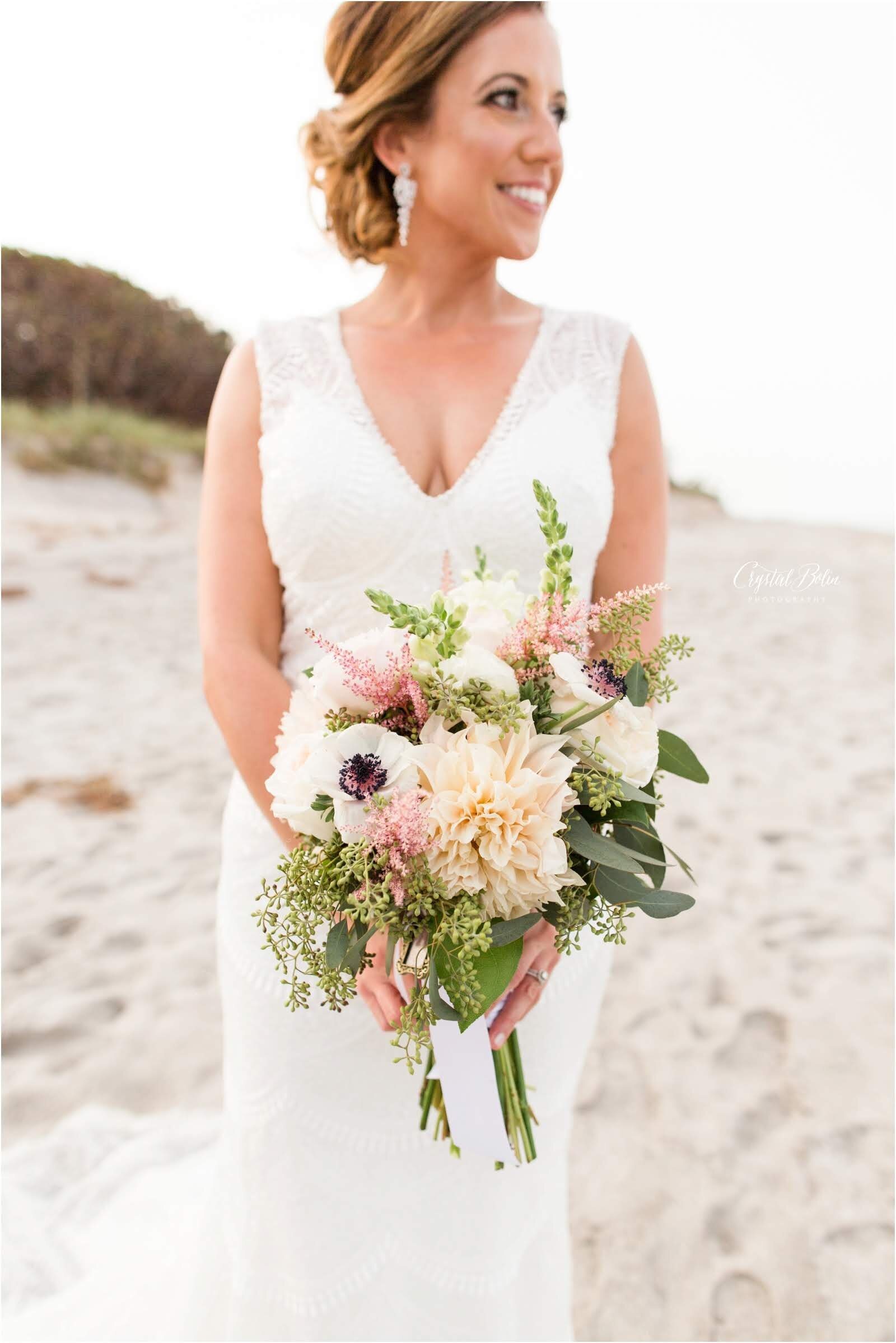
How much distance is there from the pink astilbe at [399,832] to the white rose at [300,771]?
126mm

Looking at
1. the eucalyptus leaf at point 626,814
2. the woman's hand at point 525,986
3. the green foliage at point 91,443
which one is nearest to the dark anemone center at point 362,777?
the eucalyptus leaf at point 626,814

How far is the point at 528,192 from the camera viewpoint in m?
1.96

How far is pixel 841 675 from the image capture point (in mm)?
8492

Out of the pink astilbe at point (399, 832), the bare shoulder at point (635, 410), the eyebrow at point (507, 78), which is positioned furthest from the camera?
the bare shoulder at point (635, 410)

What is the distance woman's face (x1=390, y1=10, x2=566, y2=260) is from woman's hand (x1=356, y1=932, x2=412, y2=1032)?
1.49 meters

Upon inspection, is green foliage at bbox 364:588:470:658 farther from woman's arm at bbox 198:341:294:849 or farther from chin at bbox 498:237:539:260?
chin at bbox 498:237:539:260

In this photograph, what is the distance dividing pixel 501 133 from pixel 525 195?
0.13 meters

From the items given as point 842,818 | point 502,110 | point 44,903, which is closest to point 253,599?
point 502,110

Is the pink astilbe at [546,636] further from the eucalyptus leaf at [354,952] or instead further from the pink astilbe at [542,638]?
the eucalyptus leaf at [354,952]

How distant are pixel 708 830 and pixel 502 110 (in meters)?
4.23

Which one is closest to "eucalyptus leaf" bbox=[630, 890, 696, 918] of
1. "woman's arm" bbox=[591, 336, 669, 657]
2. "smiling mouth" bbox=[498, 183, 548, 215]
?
"woman's arm" bbox=[591, 336, 669, 657]

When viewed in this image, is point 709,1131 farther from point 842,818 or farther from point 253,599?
point 842,818

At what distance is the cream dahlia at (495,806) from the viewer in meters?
1.15

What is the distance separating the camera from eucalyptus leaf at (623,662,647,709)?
51.5 inches
